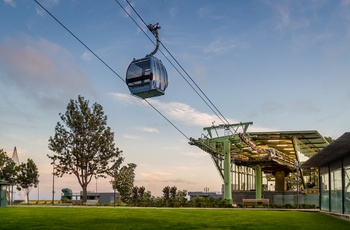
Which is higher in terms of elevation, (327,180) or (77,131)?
(77,131)

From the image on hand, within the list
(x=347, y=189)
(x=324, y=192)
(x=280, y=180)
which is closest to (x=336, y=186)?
A: (x=347, y=189)

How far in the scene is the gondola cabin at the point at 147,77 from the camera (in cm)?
1889

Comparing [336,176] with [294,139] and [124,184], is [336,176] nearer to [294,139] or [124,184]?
[294,139]

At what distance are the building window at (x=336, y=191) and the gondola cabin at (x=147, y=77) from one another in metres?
14.0

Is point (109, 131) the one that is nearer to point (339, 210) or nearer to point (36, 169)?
point (36, 169)

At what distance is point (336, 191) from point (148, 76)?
647 inches

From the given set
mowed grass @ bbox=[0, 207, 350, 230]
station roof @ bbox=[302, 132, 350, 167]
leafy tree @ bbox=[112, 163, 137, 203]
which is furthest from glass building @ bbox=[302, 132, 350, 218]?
leafy tree @ bbox=[112, 163, 137, 203]

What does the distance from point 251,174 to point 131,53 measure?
194 feet

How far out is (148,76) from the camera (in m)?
18.8

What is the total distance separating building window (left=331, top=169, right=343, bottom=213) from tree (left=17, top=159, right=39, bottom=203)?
73.1 metres

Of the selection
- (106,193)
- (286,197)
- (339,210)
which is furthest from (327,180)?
(106,193)

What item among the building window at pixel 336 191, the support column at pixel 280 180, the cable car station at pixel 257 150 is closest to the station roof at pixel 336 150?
the building window at pixel 336 191

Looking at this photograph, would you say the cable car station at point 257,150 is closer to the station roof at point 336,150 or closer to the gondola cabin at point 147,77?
the station roof at point 336,150

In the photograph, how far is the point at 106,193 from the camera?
93.9 metres
